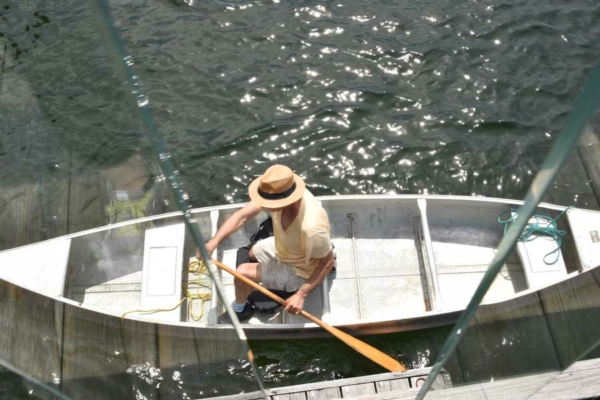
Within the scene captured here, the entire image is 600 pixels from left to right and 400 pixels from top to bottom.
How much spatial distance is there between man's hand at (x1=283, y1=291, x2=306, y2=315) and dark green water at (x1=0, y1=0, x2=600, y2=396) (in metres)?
0.98

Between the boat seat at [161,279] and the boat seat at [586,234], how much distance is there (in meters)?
3.26

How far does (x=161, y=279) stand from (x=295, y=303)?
1.27 metres

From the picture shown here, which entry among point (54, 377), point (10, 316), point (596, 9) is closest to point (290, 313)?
point (54, 377)

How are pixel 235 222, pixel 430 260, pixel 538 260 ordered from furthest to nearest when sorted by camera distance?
1. pixel 430 260
2. pixel 235 222
3. pixel 538 260

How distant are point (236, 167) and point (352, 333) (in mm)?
3008

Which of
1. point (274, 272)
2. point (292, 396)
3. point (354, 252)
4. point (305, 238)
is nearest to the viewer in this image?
point (292, 396)

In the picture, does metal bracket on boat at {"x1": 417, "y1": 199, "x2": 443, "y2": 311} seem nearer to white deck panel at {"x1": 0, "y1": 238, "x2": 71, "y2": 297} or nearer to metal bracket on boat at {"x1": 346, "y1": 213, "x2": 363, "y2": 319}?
metal bracket on boat at {"x1": 346, "y1": 213, "x2": 363, "y2": 319}

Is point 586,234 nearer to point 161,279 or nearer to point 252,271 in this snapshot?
point 252,271

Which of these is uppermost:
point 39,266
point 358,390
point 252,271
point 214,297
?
point 39,266

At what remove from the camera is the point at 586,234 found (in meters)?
Result: 5.64

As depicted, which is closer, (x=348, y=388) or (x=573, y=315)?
(x=573, y=315)

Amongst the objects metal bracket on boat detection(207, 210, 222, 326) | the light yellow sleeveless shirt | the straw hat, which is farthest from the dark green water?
the straw hat

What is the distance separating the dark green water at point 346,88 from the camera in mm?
7828

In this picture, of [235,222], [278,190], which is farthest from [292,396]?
[235,222]
